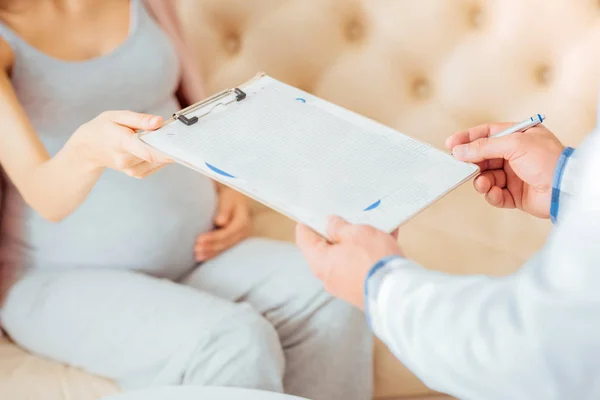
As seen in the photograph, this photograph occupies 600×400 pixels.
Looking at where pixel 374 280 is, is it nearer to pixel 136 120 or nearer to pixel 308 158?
pixel 308 158

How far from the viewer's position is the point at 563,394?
538 millimetres

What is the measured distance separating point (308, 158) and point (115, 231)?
418 millimetres

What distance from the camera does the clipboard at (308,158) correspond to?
72 centimetres

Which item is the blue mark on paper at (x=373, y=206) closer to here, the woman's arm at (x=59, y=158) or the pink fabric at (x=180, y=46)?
the woman's arm at (x=59, y=158)

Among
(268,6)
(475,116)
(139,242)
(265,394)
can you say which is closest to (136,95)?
(139,242)

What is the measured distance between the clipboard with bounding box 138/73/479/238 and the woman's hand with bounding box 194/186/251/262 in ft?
1.03

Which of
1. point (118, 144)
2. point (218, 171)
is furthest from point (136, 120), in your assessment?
point (218, 171)

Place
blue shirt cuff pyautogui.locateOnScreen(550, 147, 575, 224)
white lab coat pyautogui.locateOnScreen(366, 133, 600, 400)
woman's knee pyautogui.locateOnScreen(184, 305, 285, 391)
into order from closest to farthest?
white lab coat pyautogui.locateOnScreen(366, 133, 600, 400)
blue shirt cuff pyautogui.locateOnScreen(550, 147, 575, 224)
woman's knee pyautogui.locateOnScreen(184, 305, 285, 391)

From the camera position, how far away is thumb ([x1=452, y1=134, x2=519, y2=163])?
86 centimetres

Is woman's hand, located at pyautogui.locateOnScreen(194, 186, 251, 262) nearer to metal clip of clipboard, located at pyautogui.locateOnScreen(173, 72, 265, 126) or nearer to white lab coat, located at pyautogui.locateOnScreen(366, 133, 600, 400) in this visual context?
metal clip of clipboard, located at pyautogui.locateOnScreen(173, 72, 265, 126)

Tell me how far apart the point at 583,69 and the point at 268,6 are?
590 mm

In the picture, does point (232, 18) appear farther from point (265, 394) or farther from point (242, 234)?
point (265, 394)

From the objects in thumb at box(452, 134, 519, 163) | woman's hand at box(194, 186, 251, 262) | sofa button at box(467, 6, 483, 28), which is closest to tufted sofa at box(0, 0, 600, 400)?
sofa button at box(467, 6, 483, 28)

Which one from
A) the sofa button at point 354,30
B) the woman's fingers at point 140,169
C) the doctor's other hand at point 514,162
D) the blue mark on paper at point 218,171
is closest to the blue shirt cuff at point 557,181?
the doctor's other hand at point 514,162
